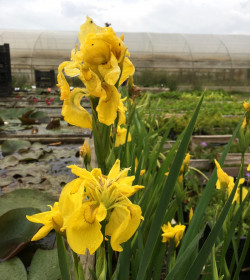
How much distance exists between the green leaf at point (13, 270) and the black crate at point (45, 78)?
737cm

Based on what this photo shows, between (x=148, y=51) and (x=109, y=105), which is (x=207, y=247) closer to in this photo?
(x=109, y=105)

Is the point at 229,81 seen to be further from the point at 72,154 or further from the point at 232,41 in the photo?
the point at 72,154

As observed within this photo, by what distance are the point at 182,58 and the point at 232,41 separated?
220 centimetres

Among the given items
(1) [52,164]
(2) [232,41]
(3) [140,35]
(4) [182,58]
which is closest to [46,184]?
(1) [52,164]

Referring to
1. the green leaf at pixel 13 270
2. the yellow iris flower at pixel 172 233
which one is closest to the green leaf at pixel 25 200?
the green leaf at pixel 13 270

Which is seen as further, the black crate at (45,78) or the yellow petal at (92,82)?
the black crate at (45,78)

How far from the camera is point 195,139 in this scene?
103 inches

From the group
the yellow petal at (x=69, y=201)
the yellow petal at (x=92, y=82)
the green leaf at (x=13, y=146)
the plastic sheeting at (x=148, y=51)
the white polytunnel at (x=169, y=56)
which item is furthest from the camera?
the white polytunnel at (x=169, y=56)

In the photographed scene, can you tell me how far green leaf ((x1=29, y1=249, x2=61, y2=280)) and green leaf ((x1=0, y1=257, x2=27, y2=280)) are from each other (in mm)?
Result: 22

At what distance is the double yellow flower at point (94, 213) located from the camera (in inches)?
11.5

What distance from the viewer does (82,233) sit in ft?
0.98

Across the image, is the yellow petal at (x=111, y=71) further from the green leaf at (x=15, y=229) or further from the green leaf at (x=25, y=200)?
the green leaf at (x=25, y=200)

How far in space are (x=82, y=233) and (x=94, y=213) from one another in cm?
2

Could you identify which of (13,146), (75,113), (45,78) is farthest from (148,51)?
(75,113)
